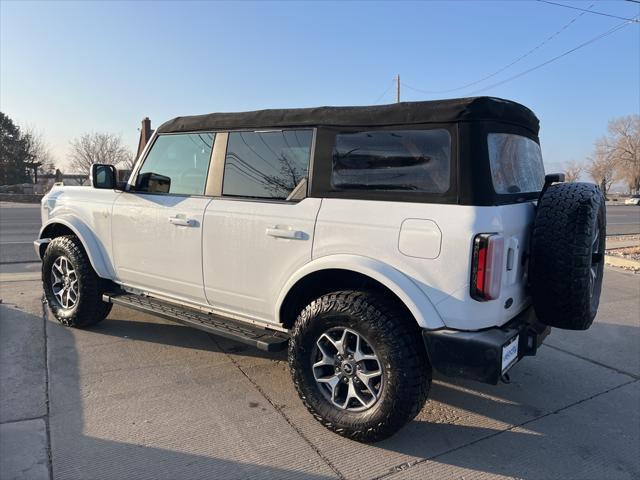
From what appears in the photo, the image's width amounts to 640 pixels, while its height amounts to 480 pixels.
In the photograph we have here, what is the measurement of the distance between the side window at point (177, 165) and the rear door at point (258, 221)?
0.78 ft

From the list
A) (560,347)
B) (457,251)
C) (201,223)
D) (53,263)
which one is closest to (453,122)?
(457,251)

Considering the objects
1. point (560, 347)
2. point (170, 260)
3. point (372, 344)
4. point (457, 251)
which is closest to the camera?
point (457, 251)

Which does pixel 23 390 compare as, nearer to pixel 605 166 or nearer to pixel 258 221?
pixel 258 221

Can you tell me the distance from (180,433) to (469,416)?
187 cm

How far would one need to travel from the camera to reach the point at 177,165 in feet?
13.0

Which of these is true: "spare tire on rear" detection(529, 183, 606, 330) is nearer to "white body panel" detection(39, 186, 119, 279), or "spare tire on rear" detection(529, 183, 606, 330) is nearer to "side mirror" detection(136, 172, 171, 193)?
"side mirror" detection(136, 172, 171, 193)

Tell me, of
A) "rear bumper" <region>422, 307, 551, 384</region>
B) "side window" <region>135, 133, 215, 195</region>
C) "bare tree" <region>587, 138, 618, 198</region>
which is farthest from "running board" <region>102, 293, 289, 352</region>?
"bare tree" <region>587, 138, 618, 198</region>

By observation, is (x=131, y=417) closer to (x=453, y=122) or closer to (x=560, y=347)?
(x=453, y=122)

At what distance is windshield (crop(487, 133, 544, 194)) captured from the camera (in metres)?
2.72

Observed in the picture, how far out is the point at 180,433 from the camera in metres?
2.84

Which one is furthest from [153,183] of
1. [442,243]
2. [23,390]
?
[442,243]

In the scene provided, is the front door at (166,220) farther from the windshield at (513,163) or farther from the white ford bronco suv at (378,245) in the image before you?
the windshield at (513,163)

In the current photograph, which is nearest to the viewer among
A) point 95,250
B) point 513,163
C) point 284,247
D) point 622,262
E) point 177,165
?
point 513,163

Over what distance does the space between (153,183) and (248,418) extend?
7.04 feet
